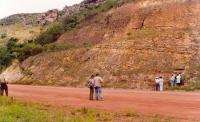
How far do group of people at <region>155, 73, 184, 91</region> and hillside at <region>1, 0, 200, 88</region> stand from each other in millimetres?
1418

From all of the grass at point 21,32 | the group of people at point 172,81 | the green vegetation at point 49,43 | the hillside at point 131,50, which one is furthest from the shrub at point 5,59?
the grass at point 21,32

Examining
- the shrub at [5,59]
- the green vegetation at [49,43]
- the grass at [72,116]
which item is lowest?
the grass at [72,116]

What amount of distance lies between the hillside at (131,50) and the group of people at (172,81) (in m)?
1.42

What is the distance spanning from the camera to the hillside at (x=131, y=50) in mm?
49031

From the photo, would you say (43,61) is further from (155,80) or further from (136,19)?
(155,80)

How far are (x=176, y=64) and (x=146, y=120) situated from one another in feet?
89.7

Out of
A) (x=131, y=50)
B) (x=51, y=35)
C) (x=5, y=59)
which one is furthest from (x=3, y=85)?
(x=5, y=59)

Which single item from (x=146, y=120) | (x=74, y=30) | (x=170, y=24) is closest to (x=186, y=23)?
(x=170, y=24)

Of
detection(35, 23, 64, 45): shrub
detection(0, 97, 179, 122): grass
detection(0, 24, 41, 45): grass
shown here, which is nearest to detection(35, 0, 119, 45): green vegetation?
detection(35, 23, 64, 45): shrub

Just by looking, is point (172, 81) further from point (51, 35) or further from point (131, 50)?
point (51, 35)

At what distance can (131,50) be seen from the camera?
52.9 meters

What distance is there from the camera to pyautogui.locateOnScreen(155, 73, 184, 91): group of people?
143 feet

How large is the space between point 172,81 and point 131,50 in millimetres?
8860

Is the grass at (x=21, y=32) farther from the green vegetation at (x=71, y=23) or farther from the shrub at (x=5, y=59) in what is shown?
the green vegetation at (x=71, y=23)
